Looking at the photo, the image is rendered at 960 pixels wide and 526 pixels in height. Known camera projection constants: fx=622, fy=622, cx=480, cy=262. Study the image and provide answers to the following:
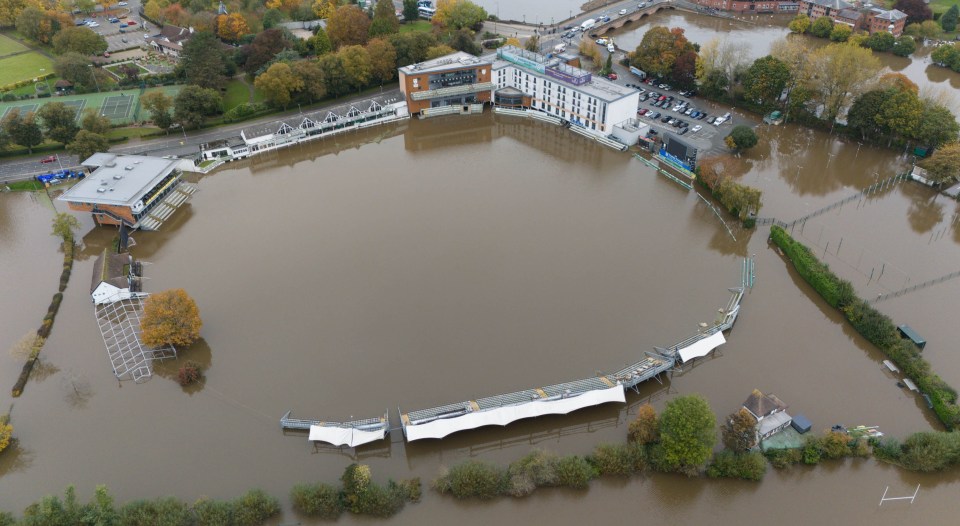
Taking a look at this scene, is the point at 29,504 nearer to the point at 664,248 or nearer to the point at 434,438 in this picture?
the point at 434,438

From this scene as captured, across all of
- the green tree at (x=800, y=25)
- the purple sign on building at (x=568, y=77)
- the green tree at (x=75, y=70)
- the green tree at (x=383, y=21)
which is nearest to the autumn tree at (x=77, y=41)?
the green tree at (x=75, y=70)

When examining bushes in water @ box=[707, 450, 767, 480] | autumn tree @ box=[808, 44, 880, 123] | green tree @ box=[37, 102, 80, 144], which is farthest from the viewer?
autumn tree @ box=[808, 44, 880, 123]

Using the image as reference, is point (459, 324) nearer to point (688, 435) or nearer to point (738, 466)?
point (688, 435)

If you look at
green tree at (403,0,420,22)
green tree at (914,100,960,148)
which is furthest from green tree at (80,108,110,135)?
green tree at (914,100,960,148)

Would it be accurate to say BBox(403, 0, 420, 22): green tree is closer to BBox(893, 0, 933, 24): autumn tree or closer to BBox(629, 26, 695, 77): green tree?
BBox(629, 26, 695, 77): green tree

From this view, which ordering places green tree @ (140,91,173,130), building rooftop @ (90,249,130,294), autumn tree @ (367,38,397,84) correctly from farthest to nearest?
autumn tree @ (367,38,397,84)
green tree @ (140,91,173,130)
building rooftop @ (90,249,130,294)

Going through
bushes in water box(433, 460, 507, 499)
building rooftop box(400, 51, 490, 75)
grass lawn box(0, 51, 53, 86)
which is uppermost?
building rooftop box(400, 51, 490, 75)
